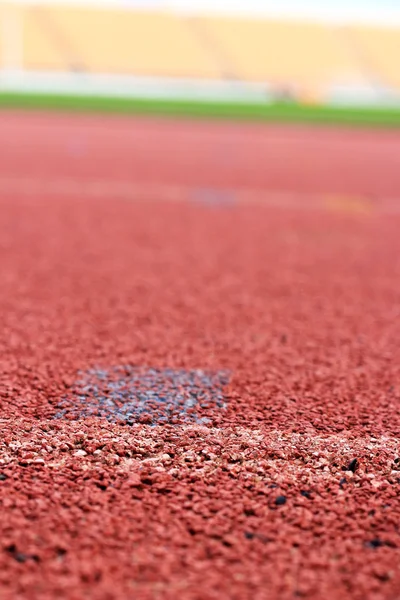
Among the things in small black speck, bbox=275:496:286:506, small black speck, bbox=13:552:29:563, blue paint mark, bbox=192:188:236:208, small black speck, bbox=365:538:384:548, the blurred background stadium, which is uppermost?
the blurred background stadium

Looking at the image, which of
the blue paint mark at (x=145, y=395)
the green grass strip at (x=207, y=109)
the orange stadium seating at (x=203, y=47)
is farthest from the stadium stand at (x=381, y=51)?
the blue paint mark at (x=145, y=395)

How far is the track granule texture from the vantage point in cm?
129

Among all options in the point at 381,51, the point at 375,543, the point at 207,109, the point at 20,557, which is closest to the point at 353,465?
the point at 375,543

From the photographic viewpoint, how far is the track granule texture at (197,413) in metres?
1.29

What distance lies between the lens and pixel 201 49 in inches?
1273

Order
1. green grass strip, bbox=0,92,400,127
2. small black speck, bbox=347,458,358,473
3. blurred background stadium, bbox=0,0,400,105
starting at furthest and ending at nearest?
blurred background stadium, bbox=0,0,400,105
green grass strip, bbox=0,92,400,127
small black speck, bbox=347,458,358,473

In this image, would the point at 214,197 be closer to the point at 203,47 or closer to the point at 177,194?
the point at 177,194

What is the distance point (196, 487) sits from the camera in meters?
1.55

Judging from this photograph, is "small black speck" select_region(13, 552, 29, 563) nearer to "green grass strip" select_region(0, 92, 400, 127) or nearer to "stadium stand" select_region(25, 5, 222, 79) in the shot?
"green grass strip" select_region(0, 92, 400, 127)

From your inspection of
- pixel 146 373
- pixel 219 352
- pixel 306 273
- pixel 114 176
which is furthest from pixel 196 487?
pixel 114 176

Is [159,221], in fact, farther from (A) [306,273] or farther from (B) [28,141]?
(B) [28,141]

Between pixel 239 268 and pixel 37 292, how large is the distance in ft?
4.03

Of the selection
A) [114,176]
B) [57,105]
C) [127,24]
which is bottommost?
[114,176]

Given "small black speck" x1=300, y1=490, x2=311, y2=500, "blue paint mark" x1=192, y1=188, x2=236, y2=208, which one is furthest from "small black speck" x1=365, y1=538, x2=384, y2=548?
"blue paint mark" x1=192, y1=188, x2=236, y2=208
